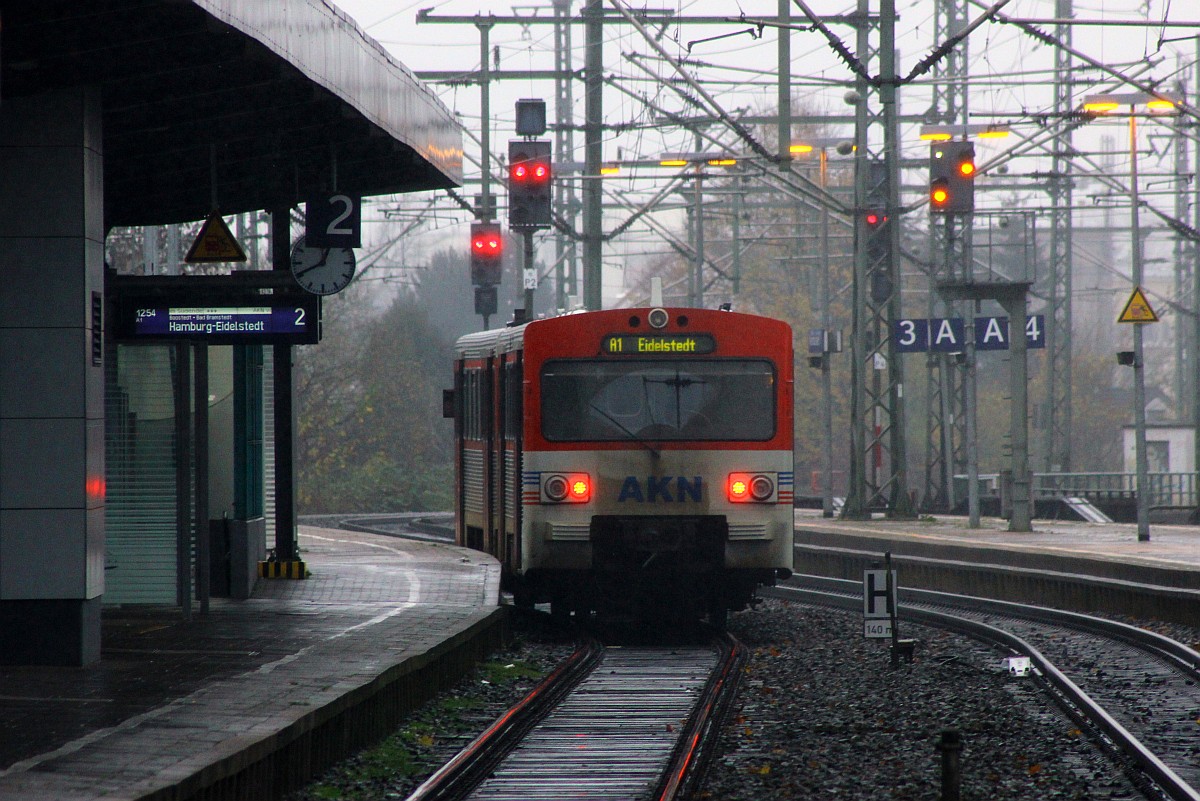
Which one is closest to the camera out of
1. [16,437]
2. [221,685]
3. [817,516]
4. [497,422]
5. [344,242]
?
[221,685]

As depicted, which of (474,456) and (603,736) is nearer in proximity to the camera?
(603,736)

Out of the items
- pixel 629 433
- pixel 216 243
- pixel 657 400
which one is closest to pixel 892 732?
pixel 629 433

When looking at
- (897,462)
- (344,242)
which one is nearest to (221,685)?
(344,242)

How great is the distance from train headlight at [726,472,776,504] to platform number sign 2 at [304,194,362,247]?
3839 mm

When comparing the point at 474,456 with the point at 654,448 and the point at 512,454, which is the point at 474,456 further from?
the point at 654,448

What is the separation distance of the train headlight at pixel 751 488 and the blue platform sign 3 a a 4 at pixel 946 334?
47.6ft

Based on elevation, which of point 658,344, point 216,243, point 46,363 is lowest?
point 46,363

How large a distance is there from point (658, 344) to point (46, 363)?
20.2ft

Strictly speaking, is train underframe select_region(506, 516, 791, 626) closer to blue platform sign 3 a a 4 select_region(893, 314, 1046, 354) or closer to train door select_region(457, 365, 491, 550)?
train door select_region(457, 365, 491, 550)

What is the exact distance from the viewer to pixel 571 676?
44.8 ft

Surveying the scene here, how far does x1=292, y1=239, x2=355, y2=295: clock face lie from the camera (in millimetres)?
14445

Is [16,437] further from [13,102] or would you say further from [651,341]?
[651,341]

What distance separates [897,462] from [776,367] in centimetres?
1703

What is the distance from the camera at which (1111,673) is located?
45.4 ft
